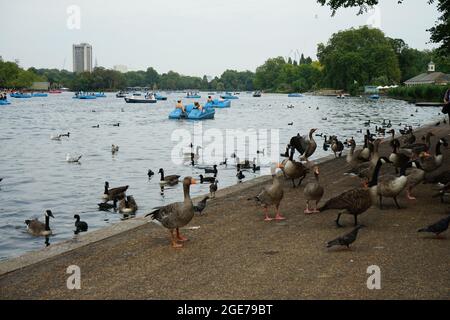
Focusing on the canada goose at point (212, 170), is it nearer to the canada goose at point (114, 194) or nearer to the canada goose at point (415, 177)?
the canada goose at point (114, 194)

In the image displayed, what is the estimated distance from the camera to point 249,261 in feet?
25.7

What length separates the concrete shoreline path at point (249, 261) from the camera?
6.64 metres

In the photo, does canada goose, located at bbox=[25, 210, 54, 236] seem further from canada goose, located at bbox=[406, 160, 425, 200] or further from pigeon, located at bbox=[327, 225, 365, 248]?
canada goose, located at bbox=[406, 160, 425, 200]

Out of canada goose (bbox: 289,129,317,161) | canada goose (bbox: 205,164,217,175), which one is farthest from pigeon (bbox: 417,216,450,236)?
canada goose (bbox: 205,164,217,175)

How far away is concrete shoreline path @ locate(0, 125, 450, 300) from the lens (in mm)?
6645

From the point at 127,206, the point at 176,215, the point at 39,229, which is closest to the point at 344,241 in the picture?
the point at 176,215

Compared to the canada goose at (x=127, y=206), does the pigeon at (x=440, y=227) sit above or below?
above

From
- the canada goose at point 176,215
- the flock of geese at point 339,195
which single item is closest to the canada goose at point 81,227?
the flock of geese at point 339,195

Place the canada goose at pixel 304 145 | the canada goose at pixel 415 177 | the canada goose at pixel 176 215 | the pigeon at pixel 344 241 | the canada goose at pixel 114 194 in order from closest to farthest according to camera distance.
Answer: the pigeon at pixel 344 241, the canada goose at pixel 176 215, the canada goose at pixel 415 177, the canada goose at pixel 114 194, the canada goose at pixel 304 145

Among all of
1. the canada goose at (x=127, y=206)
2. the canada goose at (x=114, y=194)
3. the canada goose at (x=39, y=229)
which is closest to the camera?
the canada goose at (x=39, y=229)

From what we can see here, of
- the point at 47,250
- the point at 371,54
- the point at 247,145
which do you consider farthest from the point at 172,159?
the point at 371,54

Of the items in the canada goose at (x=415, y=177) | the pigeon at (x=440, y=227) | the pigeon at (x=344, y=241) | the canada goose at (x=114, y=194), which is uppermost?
the canada goose at (x=415, y=177)

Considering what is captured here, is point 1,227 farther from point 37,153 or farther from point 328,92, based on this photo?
point 328,92

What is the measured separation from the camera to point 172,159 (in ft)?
91.7
